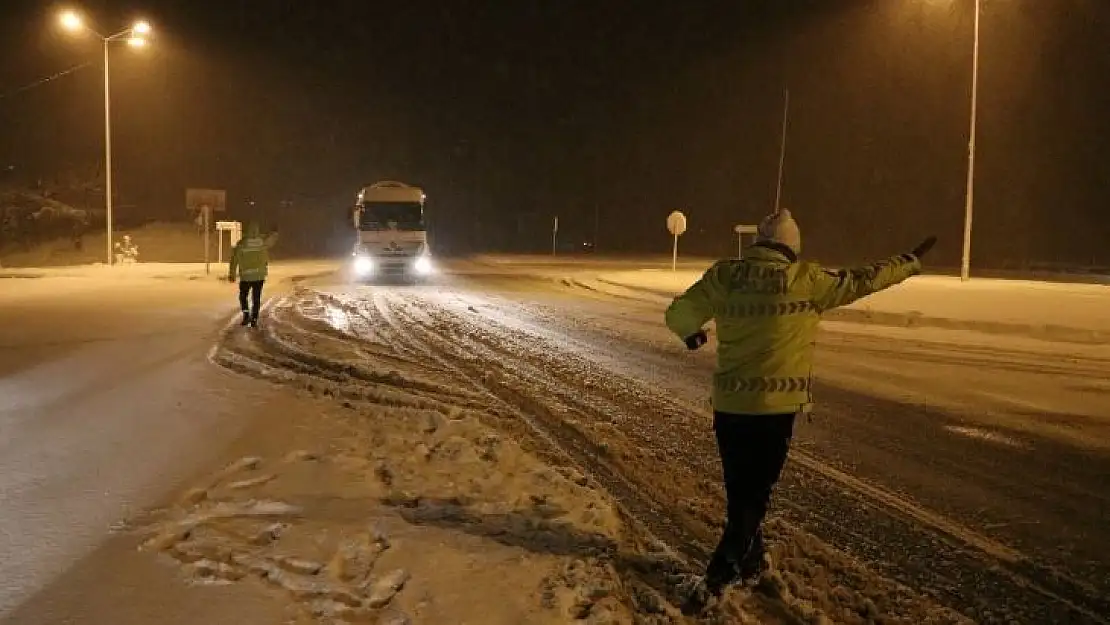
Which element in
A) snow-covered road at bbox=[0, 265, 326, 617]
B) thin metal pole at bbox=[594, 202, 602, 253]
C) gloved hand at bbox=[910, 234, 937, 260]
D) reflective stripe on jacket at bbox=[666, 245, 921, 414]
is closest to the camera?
reflective stripe on jacket at bbox=[666, 245, 921, 414]

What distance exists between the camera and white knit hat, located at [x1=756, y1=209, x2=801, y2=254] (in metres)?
4.62

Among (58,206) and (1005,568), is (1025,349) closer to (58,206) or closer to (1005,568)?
(1005,568)

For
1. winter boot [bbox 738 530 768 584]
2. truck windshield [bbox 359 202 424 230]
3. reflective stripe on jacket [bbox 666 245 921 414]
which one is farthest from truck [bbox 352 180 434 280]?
reflective stripe on jacket [bbox 666 245 921 414]

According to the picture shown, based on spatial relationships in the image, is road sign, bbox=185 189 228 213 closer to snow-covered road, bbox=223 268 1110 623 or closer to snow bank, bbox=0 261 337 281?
snow bank, bbox=0 261 337 281

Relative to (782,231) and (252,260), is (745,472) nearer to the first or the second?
(782,231)

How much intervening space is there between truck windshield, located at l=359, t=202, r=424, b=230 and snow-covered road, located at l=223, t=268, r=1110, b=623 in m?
12.8

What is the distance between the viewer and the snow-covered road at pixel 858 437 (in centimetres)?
525

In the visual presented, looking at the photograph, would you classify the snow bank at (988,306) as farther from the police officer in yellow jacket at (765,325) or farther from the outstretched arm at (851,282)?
the police officer in yellow jacket at (765,325)

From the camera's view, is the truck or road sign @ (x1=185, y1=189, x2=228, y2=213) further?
road sign @ (x1=185, y1=189, x2=228, y2=213)

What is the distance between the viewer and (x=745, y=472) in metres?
4.71

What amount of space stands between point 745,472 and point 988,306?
18248 mm

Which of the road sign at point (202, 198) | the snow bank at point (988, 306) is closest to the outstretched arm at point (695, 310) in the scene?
the snow bank at point (988, 306)

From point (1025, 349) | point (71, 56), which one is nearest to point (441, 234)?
point (71, 56)

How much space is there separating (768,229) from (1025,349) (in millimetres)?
12221
